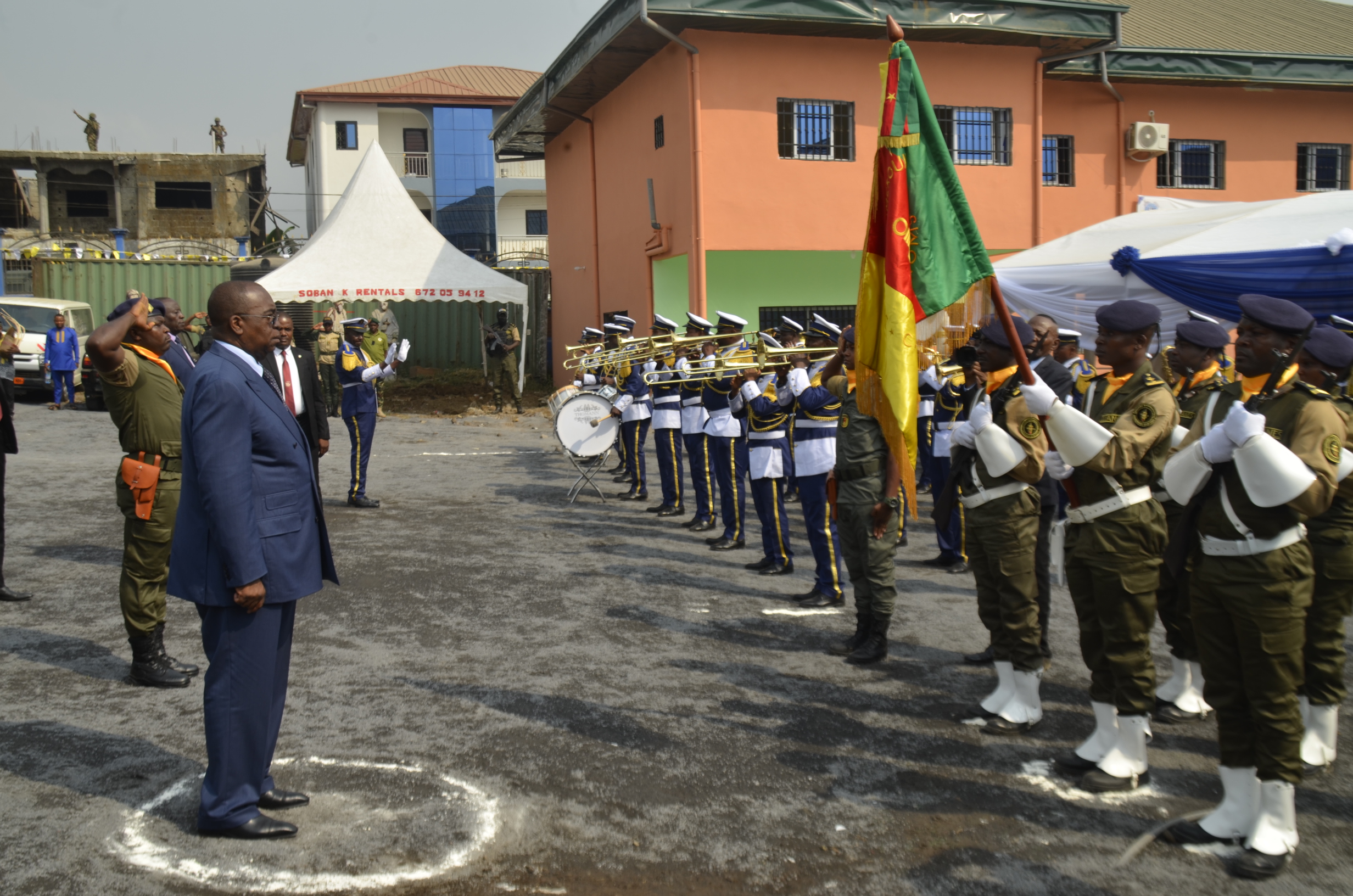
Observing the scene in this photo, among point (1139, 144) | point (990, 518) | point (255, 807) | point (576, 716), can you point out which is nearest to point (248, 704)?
point (255, 807)

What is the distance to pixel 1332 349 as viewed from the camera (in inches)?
187

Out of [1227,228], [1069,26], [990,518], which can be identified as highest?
[1069,26]

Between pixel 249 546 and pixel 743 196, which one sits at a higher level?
pixel 743 196

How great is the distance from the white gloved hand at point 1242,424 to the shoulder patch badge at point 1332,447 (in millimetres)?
281

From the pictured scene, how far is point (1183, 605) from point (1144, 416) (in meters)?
1.67

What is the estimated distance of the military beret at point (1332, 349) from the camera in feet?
15.5

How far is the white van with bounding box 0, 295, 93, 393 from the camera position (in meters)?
20.4

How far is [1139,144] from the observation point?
63.3 feet

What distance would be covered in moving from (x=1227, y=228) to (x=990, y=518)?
22.3 ft

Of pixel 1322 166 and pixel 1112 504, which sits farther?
pixel 1322 166

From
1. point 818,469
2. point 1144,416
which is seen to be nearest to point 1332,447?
point 1144,416

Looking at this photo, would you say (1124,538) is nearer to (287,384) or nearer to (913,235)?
(913,235)

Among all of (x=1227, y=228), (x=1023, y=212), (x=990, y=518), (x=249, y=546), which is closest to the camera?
(x=249, y=546)

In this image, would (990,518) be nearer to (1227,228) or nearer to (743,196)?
(1227,228)
